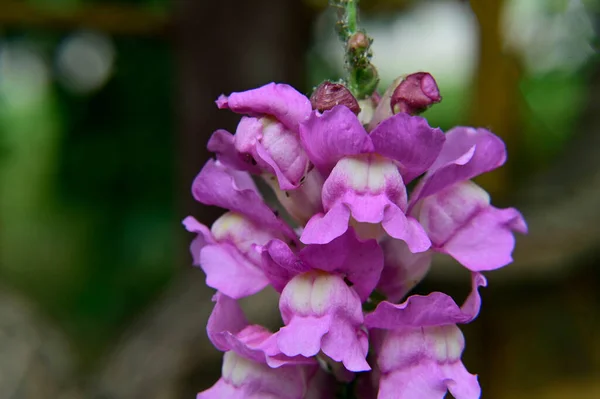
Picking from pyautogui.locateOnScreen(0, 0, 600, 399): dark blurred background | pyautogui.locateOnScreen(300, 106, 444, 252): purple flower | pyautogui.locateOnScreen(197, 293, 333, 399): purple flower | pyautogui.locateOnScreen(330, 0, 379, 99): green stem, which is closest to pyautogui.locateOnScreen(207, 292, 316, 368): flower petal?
pyautogui.locateOnScreen(197, 293, 333, 399): purple flower

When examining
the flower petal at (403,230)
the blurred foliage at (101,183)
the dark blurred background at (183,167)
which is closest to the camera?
the flower petal at (403,230)

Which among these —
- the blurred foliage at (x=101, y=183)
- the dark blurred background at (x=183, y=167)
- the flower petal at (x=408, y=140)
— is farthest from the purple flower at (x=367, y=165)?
the blurred foliage at (x=101, y=183)

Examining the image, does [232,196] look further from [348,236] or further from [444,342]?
[444,342]

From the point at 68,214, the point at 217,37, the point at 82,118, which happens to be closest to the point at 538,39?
the point at 217,37

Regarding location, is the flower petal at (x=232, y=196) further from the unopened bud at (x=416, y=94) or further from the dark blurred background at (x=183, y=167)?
the dark blurred background at (x=183, y=167)

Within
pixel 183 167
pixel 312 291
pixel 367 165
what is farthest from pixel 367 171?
pixel 183 167

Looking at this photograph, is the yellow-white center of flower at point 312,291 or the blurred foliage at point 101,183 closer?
the yellow-white center of flower at point 312,291

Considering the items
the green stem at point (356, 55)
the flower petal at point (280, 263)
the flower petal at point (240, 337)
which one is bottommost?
the flower petal at point (240, 337)
